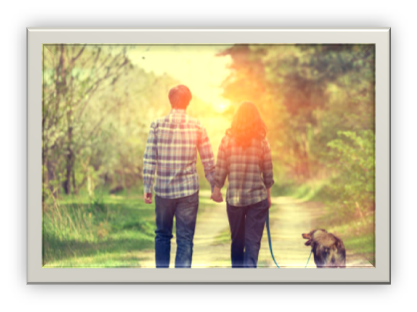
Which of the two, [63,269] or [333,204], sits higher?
[333,204]

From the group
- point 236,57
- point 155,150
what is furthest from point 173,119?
point 236,57

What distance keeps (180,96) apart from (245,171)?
1.25 m

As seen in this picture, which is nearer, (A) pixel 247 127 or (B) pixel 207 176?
(A) pixel 247 127

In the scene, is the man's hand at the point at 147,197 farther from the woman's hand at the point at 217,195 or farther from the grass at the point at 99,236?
the woman's hand at the point at 217,195

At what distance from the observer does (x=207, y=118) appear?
7473 mm

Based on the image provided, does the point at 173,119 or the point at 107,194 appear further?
the point at 107,194

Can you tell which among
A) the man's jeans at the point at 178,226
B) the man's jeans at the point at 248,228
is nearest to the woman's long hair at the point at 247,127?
the man's jeans at the point at 248,228

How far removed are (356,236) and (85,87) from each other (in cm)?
395

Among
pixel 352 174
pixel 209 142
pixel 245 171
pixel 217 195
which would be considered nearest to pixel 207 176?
pixel 217 195

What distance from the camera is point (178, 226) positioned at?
7.07 meters

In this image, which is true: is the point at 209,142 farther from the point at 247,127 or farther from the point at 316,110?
the point at 316,110

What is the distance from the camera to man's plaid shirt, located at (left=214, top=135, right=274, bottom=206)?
6891 millimetres

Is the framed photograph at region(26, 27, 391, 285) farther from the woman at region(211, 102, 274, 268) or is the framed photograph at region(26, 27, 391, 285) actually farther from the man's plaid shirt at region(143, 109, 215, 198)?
the woman at region(211, 102, 274, 268)

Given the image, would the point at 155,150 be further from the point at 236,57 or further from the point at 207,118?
the point at 236,57
